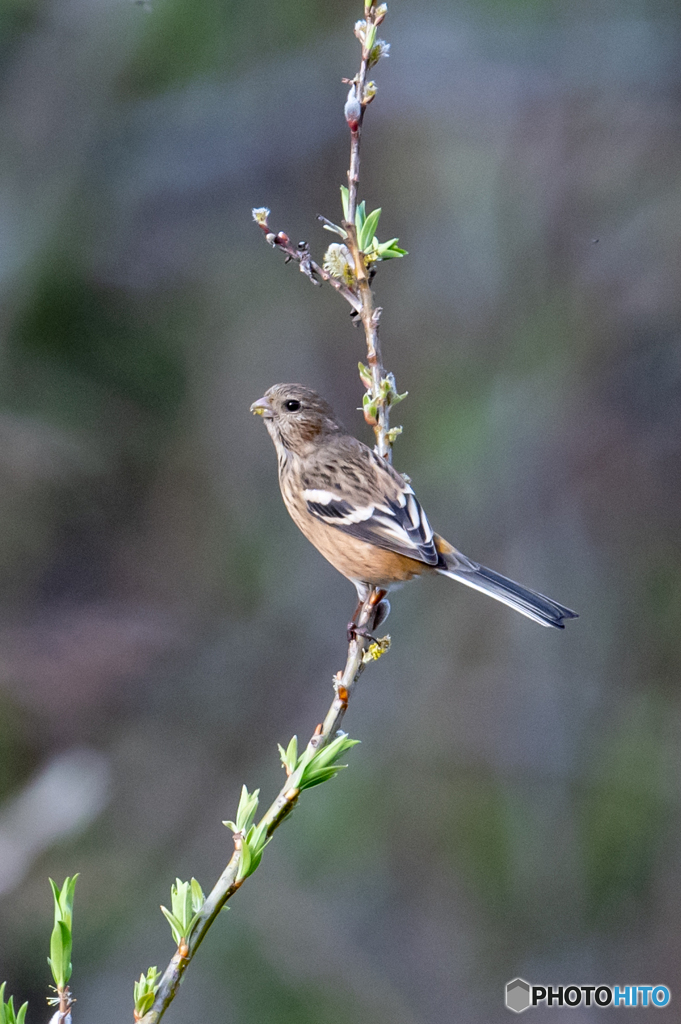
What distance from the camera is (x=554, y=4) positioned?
8102 mm

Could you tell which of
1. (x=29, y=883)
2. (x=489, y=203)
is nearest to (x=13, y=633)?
(x=29, y=883)

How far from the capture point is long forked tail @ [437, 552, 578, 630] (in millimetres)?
3596

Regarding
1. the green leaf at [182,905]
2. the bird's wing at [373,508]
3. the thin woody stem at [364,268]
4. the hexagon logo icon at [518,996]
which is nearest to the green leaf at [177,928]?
the green leaf at [182,905]

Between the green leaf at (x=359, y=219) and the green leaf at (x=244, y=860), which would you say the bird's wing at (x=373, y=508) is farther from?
the green leaf at (x=244, y=860)

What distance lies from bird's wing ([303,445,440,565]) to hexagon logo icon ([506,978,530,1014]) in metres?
3.37

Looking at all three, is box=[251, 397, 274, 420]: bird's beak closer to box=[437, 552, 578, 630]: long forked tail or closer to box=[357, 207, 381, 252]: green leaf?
box=[437, 552, 578, 630]: long forked tail

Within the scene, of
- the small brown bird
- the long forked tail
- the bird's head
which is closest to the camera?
the long forked tail

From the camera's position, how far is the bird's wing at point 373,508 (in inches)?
152

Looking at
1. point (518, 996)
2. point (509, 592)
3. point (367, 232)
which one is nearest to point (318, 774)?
point (367, 232)

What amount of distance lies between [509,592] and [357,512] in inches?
28.6

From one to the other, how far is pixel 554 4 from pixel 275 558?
5.25 meters

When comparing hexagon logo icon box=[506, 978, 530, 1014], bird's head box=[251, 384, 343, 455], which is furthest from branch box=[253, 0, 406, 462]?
hexagon logo icon box=[506, 978, 530, 1014]

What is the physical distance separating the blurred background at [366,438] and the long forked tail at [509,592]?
11.7 feet

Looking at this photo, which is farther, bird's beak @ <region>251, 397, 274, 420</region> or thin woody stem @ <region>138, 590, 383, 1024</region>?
bird's beak @ <region>251, 397, 274, 420</region>
